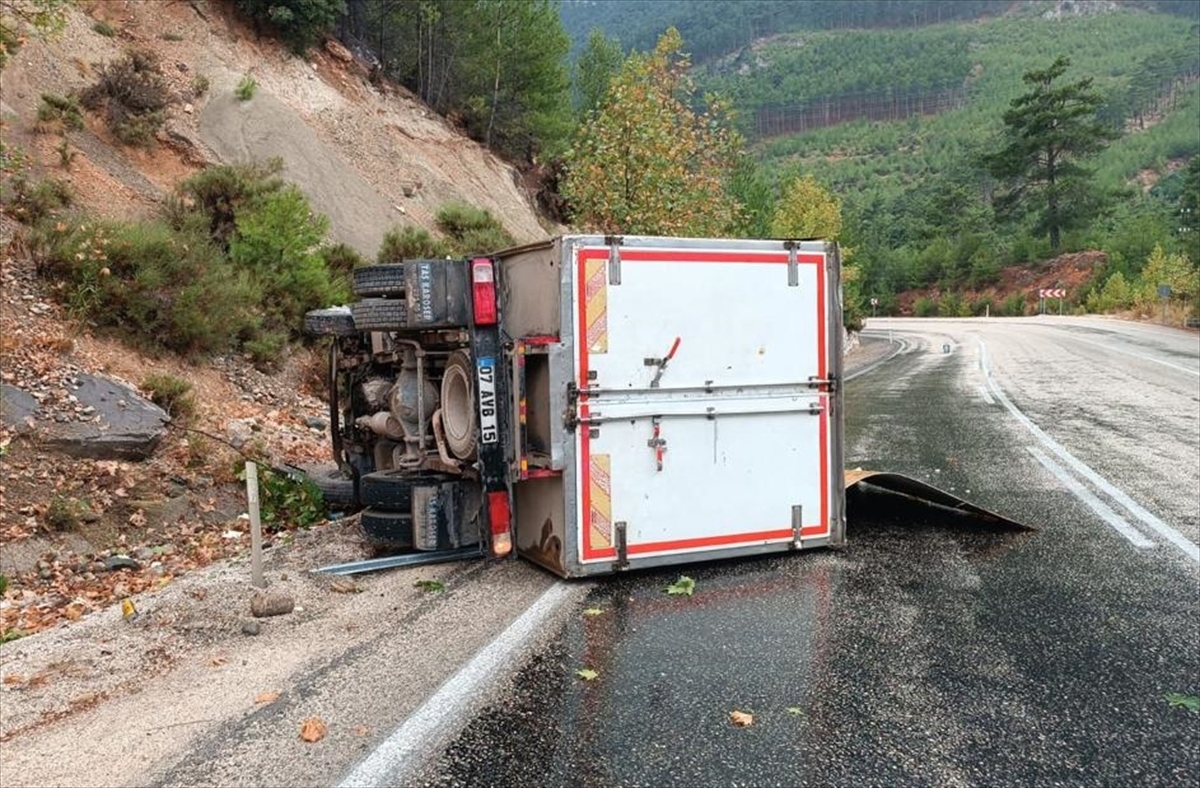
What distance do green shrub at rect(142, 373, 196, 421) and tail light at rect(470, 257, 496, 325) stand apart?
450cm

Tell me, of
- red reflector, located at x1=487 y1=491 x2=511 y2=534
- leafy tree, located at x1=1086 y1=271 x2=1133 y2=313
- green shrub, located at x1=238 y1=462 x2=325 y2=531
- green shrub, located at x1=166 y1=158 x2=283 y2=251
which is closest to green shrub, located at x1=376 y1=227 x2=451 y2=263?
green shrub, located at x1=166 y1=158 x2=283 y2=251

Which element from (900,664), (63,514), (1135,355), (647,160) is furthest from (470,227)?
(1135,355)

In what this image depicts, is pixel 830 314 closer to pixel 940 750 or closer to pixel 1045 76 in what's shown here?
pixel 940 750

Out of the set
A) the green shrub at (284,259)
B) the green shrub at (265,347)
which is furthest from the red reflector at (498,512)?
the green shrub at (284,259)

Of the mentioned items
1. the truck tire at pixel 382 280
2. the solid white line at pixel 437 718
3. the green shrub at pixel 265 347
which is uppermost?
the truck tire at pixel 382 280

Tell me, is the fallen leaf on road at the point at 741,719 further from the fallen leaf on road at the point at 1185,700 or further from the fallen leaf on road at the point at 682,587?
the fallen leaf on road at the point at 1185,700

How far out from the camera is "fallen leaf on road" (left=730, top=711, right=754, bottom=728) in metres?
3.56

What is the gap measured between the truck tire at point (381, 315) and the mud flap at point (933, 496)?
132 inches

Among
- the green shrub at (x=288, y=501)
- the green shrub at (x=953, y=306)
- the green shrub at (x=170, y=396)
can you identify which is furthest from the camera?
the green shrub at (x=953, y=306)

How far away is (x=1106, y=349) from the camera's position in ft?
86.0

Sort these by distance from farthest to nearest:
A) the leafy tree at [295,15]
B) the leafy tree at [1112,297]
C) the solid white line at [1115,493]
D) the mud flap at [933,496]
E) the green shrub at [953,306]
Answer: the green shrub at [953,306], the leafy tree at [1112,297], the leafy tree at [295,15], the mud flap at [933,496], the solid white line at [1115,493]

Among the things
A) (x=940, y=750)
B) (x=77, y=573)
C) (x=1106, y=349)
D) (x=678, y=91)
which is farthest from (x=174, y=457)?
(x=1106, y=349)

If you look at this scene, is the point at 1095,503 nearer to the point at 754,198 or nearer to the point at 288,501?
the point at 288,501

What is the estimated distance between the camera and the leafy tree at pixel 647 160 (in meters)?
15.9
